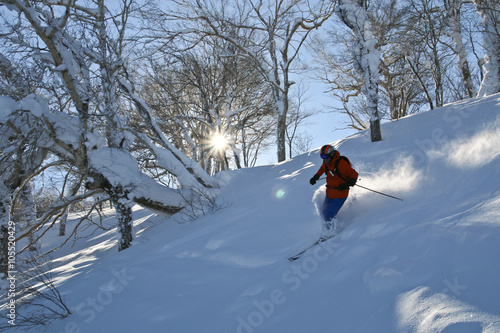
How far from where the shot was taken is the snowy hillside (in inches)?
86.6

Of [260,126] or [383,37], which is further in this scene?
[260,126]

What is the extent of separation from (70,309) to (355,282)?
4175 millimetres

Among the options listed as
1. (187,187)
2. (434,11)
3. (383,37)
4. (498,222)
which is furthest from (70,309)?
(383,37)

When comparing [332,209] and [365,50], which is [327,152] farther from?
[365,50]

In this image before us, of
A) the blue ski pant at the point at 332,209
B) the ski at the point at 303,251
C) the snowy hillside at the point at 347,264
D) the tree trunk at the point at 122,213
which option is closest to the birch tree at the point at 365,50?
the snowy hillside at the point at 347,264

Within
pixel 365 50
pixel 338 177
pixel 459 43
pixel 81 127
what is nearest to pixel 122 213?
pixel 81 127

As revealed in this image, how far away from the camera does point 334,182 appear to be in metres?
4.56

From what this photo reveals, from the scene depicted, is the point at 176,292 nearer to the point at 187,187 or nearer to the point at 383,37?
the point at 187,187

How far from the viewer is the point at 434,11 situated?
39.3ft

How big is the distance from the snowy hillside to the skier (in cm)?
31

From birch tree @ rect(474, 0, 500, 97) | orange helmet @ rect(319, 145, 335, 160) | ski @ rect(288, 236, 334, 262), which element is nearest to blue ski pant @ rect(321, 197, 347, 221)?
ski @ rect(288, 236, 334, 262)

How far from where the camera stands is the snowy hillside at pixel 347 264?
2.20 meters

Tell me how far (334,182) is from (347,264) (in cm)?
175

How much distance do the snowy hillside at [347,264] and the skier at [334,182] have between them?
0.31 metres
